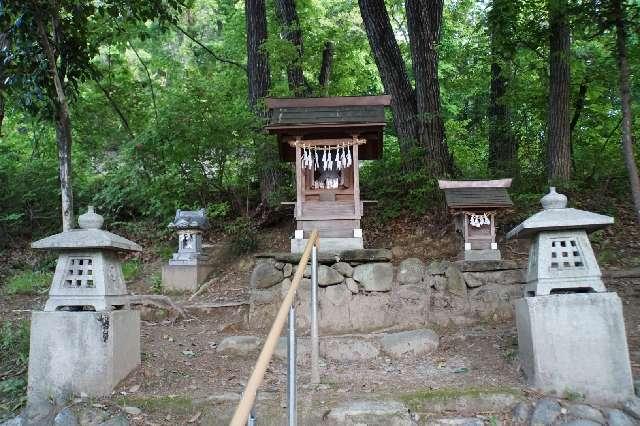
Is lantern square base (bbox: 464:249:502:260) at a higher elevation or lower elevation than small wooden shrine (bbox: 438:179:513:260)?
lower

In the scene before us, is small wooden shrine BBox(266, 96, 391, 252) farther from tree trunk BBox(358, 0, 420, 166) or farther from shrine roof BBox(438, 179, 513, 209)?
tree trunk BBox(358, 0, 420, 166)

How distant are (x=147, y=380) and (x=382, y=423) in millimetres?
2143

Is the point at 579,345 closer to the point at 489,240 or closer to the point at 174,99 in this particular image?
the point at 489,240

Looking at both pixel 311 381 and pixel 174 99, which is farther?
pixel 174 99

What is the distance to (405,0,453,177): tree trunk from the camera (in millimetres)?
8945

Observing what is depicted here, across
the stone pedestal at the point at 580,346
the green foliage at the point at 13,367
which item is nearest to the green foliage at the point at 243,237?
the green foliage at the point at 13,367

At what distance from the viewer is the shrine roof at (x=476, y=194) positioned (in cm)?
673

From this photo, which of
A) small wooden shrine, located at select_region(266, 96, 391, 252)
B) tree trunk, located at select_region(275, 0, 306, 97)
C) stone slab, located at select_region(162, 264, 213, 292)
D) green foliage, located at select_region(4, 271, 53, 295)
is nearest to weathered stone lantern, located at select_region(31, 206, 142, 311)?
small wooden shrine, located at select_region(266, 96, 391, 252)

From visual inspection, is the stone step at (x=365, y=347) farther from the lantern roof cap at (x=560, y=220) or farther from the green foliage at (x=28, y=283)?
the green foliage at (x=28, y=283)

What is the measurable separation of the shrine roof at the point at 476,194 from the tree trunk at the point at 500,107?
118 inches

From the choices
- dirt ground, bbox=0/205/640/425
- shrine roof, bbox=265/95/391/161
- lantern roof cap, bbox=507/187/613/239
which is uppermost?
shrine roof, bbox=265/95/391/161

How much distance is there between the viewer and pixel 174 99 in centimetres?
898

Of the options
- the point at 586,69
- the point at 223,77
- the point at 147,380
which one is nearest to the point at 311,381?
the point at 147,380

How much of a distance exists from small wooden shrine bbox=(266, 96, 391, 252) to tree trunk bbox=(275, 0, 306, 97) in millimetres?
3641
